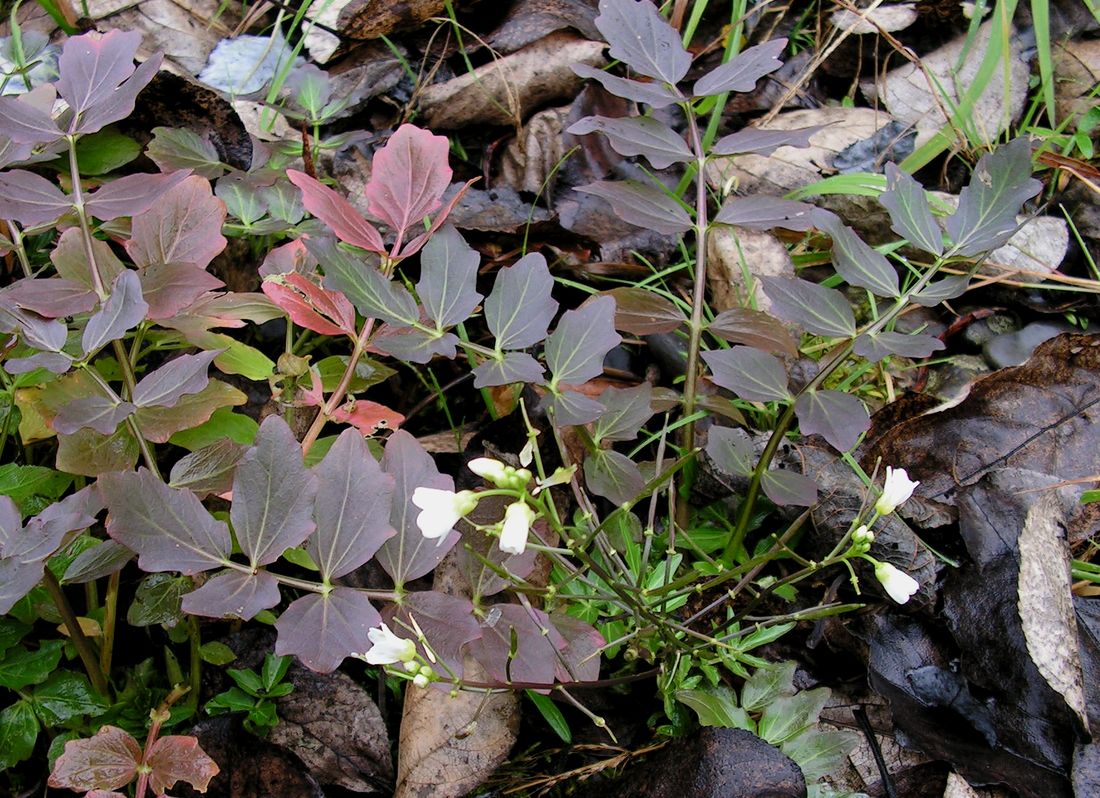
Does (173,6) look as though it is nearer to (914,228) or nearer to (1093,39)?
(914,228)

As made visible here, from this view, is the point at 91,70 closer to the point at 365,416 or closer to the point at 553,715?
the point at 365,416

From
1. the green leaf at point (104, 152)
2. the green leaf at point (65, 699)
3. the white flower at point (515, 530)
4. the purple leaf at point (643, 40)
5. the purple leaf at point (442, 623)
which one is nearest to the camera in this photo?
the white flower at point (515, 530)

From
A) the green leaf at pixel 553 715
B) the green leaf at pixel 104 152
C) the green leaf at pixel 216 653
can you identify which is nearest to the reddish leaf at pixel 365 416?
the green leaf at pixel 216 653

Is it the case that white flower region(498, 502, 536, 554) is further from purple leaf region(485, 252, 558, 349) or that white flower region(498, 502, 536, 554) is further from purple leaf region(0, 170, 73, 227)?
purple leaf region(0, 170, 73, 227)

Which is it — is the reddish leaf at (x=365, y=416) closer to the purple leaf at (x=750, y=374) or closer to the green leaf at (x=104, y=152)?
the purple leaf at (x=750, y=374)

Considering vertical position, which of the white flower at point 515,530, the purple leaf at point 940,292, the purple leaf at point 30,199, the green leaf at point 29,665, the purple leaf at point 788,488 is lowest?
the green leaf at point 29,665

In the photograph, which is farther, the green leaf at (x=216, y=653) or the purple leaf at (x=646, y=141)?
the purple leaf at (x=646, y=141)
